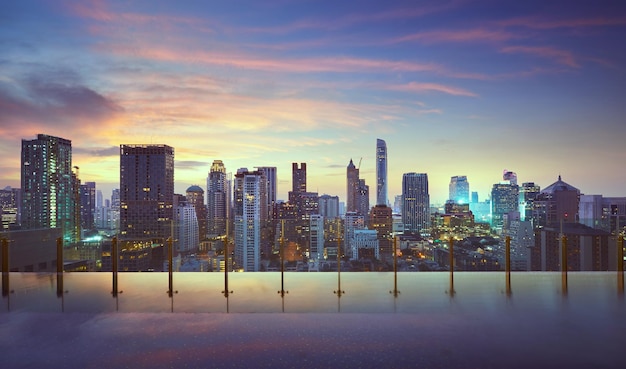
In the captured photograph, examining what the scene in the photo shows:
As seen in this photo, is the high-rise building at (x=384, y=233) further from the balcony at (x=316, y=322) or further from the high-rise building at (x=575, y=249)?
the high-rise building at (x=575, y=249)

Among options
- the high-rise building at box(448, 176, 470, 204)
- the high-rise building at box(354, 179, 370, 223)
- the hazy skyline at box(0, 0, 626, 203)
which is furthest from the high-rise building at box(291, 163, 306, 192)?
the hazy skyline at box(0, 0, 626, 203)

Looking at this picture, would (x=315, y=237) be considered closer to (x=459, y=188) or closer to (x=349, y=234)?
(x=349, y=234)

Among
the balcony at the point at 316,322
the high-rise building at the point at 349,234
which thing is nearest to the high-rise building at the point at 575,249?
the balcony at the point at 316,322

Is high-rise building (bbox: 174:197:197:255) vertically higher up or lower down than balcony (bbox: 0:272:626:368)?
higher up

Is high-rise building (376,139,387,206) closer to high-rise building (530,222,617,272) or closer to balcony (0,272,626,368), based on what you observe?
high-rise building (530,222,617,272)

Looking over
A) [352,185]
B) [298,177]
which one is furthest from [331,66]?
[352,185]

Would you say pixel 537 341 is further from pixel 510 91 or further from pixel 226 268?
pixel 510 91

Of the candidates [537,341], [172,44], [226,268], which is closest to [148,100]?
[172,44]
